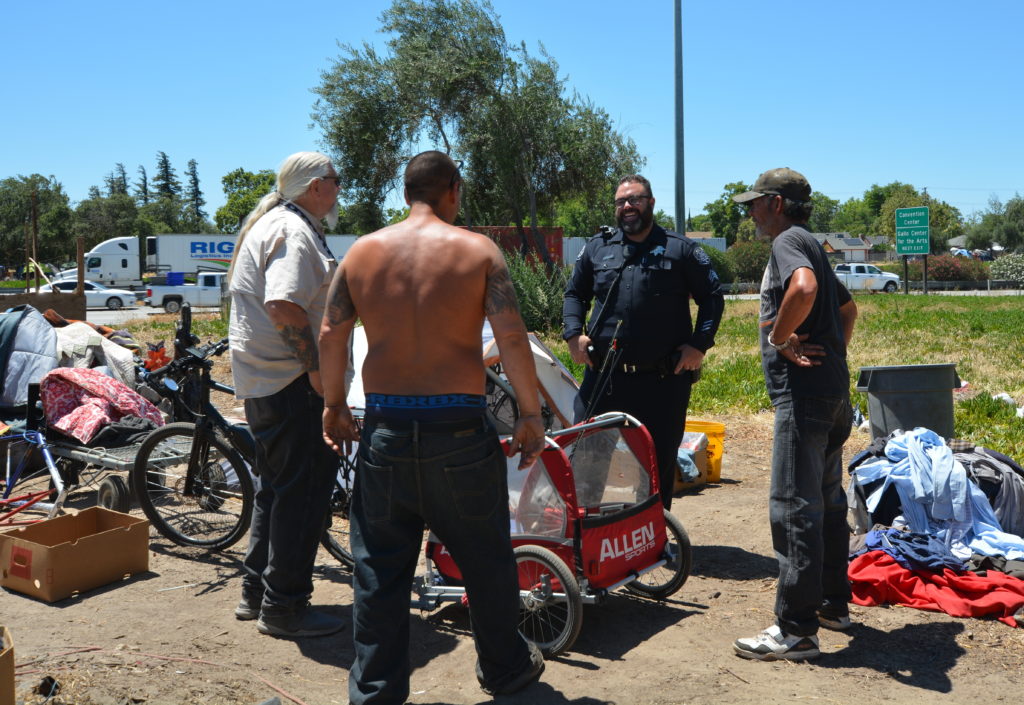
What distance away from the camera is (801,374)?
3766 millimetres

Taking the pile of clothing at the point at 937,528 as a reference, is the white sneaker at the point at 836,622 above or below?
below

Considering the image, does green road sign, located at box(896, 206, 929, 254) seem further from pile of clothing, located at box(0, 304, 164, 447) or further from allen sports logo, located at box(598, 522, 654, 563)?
allen sports logo, located at box(598, 522, 654, 563)

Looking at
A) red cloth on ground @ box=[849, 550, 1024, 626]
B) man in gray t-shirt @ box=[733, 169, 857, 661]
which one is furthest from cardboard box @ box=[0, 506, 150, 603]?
red cloth on ground @ box=[849, 550, 1024, 626]

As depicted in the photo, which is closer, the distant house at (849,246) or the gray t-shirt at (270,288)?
the gray t-shirt at (270,288)

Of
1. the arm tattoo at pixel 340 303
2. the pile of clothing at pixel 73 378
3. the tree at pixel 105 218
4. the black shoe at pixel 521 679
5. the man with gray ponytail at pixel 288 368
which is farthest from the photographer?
the tree at pixel 105 218

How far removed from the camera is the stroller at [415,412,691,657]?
3.87 meters

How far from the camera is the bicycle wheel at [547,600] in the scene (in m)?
3.78

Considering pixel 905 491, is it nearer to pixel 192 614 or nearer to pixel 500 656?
pixel 500 656

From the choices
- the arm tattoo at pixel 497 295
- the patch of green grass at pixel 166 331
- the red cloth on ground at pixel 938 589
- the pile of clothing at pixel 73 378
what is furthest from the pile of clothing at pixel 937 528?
the patch of green grass at pixel 166 331

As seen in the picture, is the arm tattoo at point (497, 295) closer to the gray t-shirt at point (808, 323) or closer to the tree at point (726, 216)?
the gray t-shirt at point (808, 323)

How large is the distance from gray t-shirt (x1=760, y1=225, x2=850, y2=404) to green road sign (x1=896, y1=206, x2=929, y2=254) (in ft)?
97.2

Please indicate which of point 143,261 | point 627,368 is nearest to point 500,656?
point 627,368

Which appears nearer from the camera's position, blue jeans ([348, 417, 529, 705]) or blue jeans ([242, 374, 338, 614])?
blue jeans ([348, 417, 529, 705])

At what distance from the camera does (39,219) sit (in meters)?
63.0
